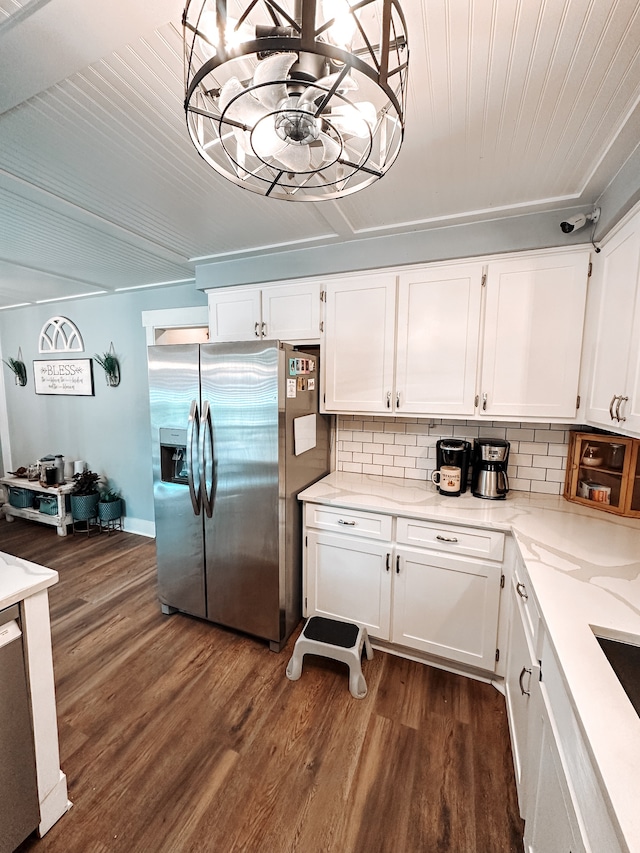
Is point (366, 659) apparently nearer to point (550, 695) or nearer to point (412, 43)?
point (550, 695)

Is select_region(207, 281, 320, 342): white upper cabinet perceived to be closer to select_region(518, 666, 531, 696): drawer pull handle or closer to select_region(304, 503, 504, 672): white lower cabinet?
select_region(304, 503, 504, 672): white lower cabinet

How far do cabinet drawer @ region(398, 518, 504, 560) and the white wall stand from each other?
259 centimetres

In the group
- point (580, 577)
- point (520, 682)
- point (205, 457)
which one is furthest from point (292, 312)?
point (520, 682)

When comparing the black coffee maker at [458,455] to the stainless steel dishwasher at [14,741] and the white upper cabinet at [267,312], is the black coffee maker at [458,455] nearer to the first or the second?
the white upper cabinet at [267,312]

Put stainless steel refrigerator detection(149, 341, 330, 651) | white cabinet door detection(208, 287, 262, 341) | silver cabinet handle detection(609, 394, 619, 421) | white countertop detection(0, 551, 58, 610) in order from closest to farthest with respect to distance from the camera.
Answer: white countertop detection(0, 551, 58, 610) → silver cabinet handle detection(609, 394, 619, 421) → stainless steel refrigerator detection(149, 341, 330, 651) → white cabinet door detection(208, 287, 262, 341)

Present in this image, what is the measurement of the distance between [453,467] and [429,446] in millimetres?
293

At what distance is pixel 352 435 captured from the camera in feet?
8.64

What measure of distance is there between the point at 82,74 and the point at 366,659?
2.75m

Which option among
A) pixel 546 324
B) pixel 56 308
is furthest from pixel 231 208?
pixel 56 308

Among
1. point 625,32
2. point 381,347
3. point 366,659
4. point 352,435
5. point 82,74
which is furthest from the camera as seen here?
point 352,435

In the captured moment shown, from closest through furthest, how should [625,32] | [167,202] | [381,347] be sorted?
[625,32] < [167,202] < [381,347]

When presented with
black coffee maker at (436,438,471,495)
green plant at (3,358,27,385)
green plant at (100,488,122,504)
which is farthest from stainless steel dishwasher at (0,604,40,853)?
green plant at (3,358,27,385)

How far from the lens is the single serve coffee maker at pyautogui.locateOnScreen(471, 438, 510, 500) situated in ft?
6.71

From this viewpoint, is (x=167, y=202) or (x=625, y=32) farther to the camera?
(x=167, y=202)
